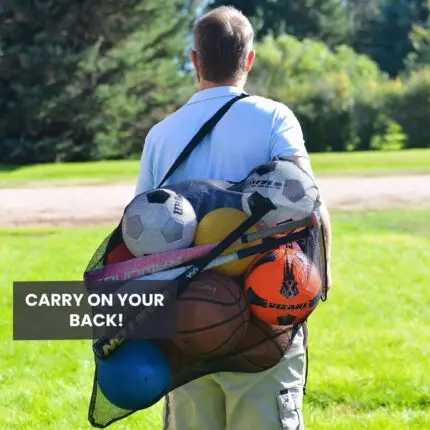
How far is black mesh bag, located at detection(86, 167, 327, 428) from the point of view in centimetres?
232

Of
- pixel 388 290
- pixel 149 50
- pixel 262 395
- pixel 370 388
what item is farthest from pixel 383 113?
pixel 262 395

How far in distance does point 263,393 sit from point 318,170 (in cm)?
1792

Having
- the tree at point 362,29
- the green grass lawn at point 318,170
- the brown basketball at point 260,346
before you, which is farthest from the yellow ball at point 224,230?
the tree at point 362,29

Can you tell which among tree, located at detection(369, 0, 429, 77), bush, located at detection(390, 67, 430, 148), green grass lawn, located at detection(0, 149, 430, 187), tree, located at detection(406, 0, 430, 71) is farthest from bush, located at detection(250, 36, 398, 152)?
tree, located at detection(369, 0, 429, 77)

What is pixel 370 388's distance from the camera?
4.77 m

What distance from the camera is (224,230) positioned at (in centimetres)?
227

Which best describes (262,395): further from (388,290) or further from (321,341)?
(388,290)

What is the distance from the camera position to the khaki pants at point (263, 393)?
268 cm

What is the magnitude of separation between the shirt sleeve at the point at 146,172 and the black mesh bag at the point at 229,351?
1.25ft

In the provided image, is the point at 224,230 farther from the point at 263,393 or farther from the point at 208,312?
the point at 263,393

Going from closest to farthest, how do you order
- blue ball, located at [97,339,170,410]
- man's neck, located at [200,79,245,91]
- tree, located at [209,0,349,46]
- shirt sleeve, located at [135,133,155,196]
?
blue ball, located at [97,339,170,410] < man's neck, located at [200,79,245,91] < shirt sleeve, located at [135,133,155,196] < tree, located at [209,0,349,46]

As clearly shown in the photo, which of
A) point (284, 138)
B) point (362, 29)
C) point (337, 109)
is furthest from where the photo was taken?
point (362, 29)

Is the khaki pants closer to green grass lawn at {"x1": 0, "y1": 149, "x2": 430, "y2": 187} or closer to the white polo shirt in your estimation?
the white polo shirt

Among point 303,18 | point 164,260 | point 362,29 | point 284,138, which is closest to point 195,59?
point 284,138
